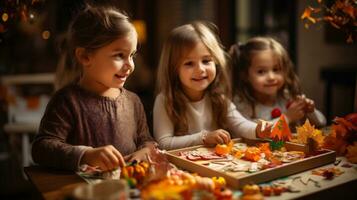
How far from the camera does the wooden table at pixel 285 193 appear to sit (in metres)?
1.01

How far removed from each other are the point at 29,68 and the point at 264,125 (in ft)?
17.0

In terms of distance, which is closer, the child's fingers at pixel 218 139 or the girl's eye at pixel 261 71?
the child's fingers at pixel 218 139

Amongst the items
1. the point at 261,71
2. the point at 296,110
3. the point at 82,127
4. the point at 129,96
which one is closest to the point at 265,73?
the point at 261,71

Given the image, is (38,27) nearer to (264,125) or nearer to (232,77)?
(232,77)

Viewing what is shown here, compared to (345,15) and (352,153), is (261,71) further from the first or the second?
(352,153)

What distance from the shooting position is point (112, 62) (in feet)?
4.57

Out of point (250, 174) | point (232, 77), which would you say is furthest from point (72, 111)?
point (232, 77)

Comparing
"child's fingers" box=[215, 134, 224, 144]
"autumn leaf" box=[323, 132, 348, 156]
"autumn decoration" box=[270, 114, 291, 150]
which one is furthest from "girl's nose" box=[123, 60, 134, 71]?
"autumn leaf" box=[323, 132, 348, 156]

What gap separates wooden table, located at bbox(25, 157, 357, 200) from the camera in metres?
1.01

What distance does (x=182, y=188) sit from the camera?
37.6 inches

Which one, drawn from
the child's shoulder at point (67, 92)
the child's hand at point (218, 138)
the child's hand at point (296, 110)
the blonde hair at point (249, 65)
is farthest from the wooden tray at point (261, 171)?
the blonde hair at point (249, 65)

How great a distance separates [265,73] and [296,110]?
291 millimetres

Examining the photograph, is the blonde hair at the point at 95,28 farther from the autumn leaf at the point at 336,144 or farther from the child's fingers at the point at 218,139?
the autumn leaf at the point at 336,144

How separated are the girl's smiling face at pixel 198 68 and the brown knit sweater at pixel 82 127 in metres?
0.29
